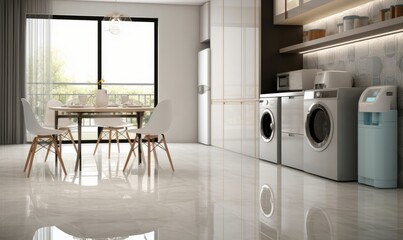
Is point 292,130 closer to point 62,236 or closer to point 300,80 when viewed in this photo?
point 300,80

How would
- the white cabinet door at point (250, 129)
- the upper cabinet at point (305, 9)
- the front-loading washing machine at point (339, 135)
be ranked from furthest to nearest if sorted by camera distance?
the white cabinet door at point (250, 129), the upper cabinet at point (305, 9), the front-loading washing machine at point (339, 135)

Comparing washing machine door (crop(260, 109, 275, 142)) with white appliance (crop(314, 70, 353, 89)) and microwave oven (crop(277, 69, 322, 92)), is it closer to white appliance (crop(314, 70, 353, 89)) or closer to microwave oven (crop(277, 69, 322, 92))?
microwave oven (crop(277, 69, 322, 92))

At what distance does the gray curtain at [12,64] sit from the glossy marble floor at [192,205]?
3406mm

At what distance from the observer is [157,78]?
977 cm

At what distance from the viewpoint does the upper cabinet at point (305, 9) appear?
17.5ft

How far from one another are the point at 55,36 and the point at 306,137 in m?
5.91

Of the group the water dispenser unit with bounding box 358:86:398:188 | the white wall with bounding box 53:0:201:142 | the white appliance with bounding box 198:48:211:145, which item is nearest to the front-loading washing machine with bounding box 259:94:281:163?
the water dispenser unit with bounding box 358:86:398:188

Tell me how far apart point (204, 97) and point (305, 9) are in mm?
3730

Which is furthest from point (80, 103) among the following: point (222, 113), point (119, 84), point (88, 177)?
point (119, 84)

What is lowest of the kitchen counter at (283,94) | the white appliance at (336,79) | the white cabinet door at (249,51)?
the kitchen counter at (283,94)

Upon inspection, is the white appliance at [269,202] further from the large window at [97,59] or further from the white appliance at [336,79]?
the large window at [97,59]

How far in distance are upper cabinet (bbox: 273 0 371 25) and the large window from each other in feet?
12.3

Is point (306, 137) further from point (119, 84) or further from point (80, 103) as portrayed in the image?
point (119, 84)

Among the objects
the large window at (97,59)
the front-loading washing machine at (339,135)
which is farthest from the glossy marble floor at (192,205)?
the large window at (97,59)
